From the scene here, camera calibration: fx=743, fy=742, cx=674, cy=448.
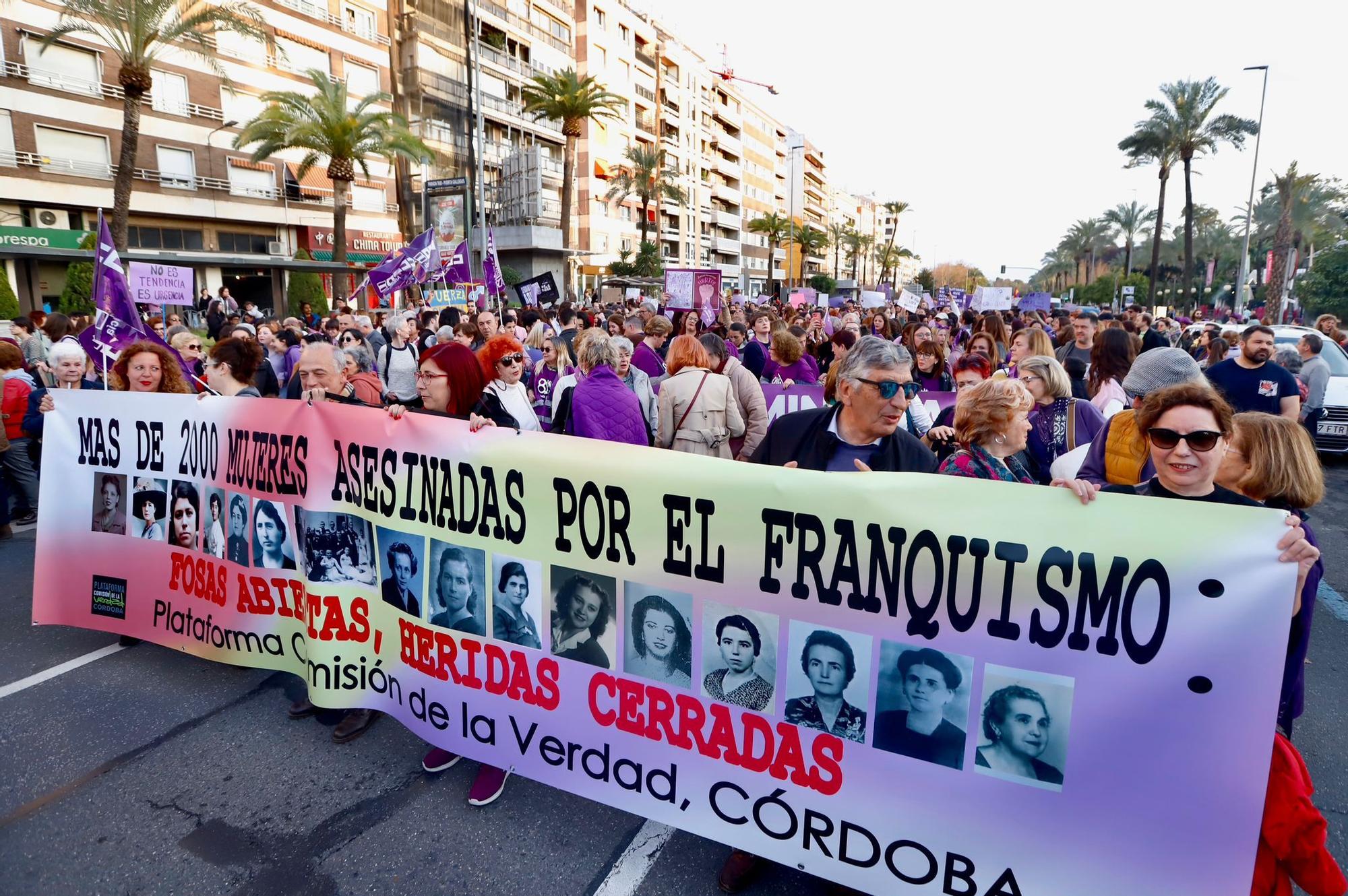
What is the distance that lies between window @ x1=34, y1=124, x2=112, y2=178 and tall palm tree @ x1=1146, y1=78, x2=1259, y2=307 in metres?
47.6

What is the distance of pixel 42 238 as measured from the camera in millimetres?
27547

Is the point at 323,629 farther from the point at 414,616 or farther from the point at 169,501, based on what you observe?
the point at 169,501

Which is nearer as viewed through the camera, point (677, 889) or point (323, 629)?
point (677, 889)

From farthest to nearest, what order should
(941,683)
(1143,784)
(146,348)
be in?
1. (146,348)
2. (941,683)
3. (1143,784)

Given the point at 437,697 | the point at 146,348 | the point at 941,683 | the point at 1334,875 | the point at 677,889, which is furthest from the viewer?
the point at 146,348

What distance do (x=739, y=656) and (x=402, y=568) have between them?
1.51 metres

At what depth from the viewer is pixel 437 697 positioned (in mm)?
3008

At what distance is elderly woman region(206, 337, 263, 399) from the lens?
4.57m

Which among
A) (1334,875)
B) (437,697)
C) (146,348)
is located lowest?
(437,697)

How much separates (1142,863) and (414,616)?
260 cm

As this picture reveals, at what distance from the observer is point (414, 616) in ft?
10.0

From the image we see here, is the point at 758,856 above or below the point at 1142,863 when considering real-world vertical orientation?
below

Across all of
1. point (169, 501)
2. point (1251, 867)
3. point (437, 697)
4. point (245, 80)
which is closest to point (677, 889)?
point (437, 697)

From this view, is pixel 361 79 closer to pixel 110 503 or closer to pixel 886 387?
pixel 110 503
